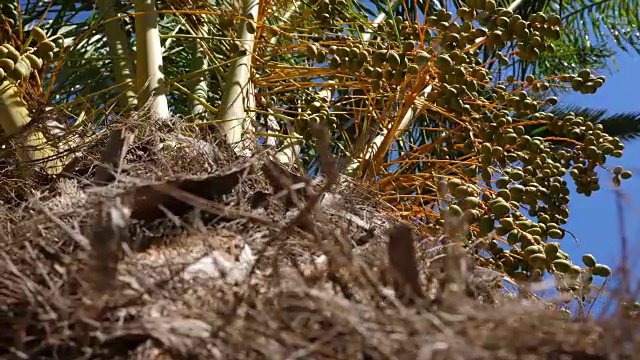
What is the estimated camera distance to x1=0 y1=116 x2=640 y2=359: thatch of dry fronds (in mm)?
974

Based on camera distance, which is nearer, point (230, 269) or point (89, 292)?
point (89, 292)

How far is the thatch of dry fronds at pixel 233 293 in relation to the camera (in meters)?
0.97

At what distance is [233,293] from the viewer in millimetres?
1177

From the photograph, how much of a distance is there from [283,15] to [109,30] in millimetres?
624

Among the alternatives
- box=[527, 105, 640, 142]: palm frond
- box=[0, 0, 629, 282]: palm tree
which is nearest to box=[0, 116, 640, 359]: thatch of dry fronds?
box=[0, 0, 629, 282]: palm tree

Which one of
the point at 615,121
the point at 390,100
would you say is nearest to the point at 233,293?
the point at 390,100

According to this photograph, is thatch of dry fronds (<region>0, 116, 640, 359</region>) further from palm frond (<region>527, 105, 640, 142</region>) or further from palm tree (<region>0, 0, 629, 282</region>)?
palm frond (<region>527, 105, 640, 142</region>)

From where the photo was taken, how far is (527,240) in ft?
6.68

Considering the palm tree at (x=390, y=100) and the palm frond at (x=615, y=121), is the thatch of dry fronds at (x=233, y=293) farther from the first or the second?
the palm frond at (x=615, y=121)

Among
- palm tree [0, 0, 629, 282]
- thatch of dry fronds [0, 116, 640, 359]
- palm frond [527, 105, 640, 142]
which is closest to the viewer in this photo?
thatch of dry fronds [0, 116, 640, 359]

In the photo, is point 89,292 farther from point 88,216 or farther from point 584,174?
point 584,174

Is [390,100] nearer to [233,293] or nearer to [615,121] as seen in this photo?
[233,293]

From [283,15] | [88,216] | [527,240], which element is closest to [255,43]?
[283,15]

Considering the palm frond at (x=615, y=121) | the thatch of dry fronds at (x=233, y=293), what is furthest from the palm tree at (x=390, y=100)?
the palm frond at (x=615, y=121)
